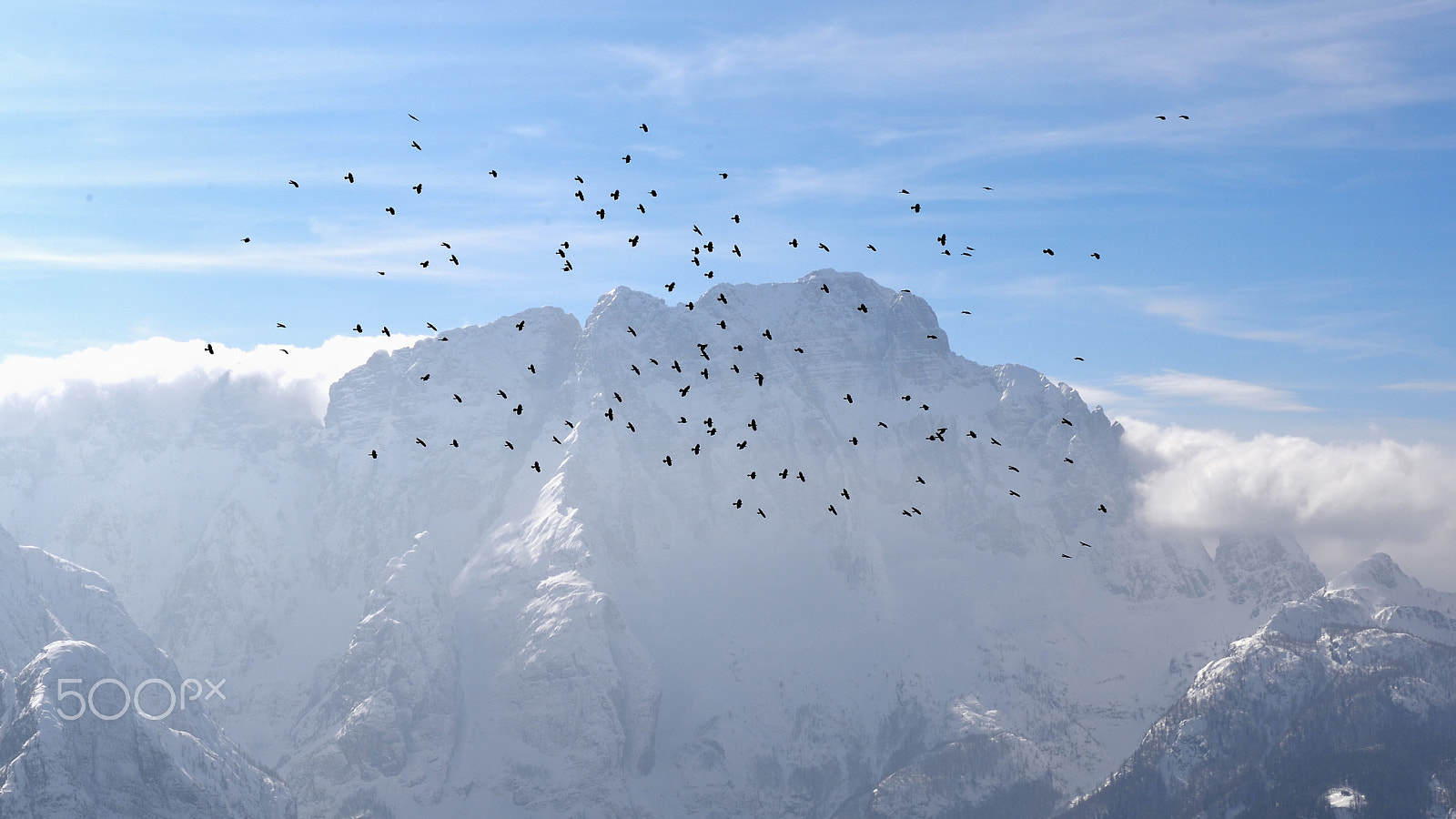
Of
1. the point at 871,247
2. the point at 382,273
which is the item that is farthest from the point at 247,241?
the point at 871,247

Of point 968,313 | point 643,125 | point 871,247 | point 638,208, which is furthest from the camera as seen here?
point 968,313

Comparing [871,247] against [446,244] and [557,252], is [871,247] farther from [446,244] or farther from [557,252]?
[446,244]

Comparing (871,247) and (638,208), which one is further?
(871,247)

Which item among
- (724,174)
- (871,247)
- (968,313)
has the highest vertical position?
(724,174)

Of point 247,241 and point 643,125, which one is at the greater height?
point 643,125

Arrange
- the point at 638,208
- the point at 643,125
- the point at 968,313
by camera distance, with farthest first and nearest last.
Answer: the point at 968,313
the point at 638,208
the point at 643,125

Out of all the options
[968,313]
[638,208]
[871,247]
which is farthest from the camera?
[968,313]

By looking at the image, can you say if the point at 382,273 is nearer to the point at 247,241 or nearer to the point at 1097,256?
the point at 247,241

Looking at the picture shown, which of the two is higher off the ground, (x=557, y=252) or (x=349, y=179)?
(x=349, y=179)

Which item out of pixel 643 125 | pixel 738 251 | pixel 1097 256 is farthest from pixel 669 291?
pixel 1097 256
